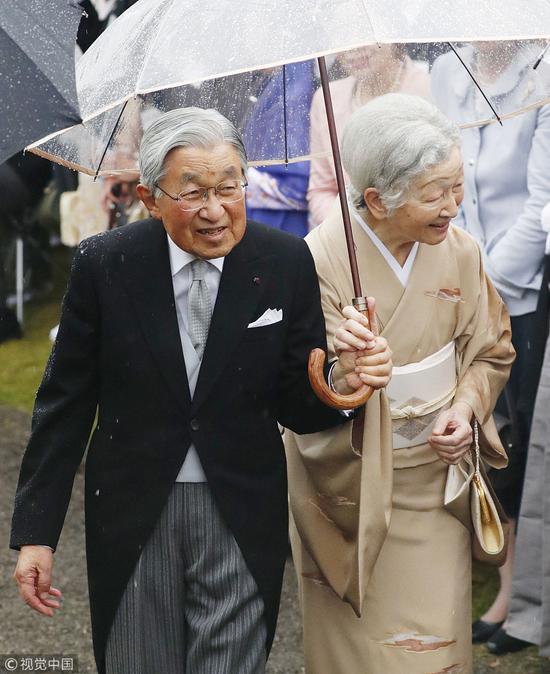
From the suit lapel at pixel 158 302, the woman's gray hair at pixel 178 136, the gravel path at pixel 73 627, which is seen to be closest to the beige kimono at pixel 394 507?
the suit lapel at pixel 158 302

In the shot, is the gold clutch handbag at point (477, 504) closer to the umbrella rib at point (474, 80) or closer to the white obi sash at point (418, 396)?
the white obi sash at point (418, 396)

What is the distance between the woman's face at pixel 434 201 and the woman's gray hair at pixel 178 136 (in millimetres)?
565

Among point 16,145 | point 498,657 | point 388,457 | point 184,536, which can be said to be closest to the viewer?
point 16,145

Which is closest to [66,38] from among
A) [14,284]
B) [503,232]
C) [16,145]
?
[16,145]

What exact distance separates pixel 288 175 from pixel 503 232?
118 centimetres

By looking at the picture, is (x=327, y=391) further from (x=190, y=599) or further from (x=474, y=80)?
(x=474, y=80)

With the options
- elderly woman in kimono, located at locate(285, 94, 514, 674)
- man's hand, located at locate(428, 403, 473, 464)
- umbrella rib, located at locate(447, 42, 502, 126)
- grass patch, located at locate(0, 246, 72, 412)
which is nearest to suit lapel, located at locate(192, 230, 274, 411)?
elderly woman in kimono, located at locate(285, 94, 514, 674)

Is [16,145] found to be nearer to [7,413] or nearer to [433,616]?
[433,616]

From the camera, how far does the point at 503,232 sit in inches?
207

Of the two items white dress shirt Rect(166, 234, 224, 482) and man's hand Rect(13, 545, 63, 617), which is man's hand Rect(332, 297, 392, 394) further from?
man's hand Rect(13, 545, 63, 617)

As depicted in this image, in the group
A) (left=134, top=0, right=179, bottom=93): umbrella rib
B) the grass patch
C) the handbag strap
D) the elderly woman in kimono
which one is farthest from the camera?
the grass patch

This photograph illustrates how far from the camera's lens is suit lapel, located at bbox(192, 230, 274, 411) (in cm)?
328

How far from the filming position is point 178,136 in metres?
3.17

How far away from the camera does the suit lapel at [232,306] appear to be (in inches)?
129
